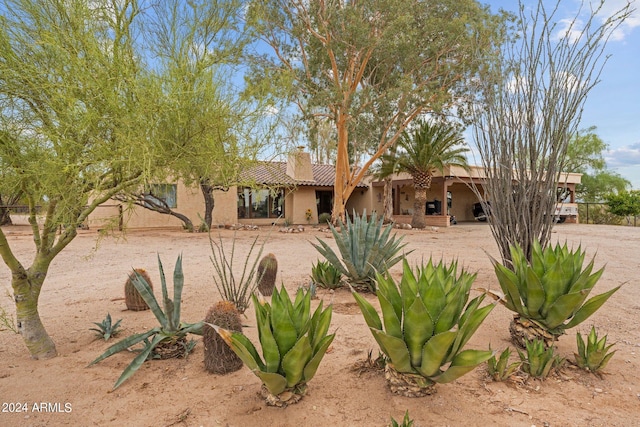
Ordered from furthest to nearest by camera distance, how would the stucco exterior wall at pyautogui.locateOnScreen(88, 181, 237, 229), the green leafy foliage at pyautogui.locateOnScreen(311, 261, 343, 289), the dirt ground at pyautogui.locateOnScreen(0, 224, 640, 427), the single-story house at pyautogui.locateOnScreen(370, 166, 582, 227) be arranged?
the single-story house at pyautogui.locateOnScreen(370, 166, 582, 227)
the stucco exterior wall at pyautogui.locateOnScreen(88, 181, 237, 229)
the green leafy foliage at pyautogui.locateOnScreen(311, 261, 343, 289)
the dirt ground at pyautogui.locateOnScreen(0, 224, 640, 427)

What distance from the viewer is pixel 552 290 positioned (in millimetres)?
2932

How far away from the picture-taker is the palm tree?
764 inches

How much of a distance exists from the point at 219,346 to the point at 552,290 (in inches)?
108

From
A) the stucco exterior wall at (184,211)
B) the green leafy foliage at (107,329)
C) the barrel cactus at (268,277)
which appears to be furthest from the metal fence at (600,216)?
the green leafy foliage at (107,329)

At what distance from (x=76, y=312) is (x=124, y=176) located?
3.21 metres

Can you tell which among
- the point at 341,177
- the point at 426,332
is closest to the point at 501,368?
the point at 426,332

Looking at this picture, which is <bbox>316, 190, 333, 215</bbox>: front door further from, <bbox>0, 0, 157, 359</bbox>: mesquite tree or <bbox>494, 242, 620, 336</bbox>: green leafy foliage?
<bbox>494, 242, 620, 336</bbox>: green leafy foliage

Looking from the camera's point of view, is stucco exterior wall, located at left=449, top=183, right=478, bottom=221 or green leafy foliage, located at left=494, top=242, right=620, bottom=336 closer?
green leafy foliage, located at left=494, top=242, right=620, bottom=336

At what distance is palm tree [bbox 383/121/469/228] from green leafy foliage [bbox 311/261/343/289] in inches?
572

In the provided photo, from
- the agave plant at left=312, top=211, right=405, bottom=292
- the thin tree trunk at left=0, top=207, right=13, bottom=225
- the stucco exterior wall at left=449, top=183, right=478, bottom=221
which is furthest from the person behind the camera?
the stucco exterior wall at left=449, top=183, right=478, bottom=221

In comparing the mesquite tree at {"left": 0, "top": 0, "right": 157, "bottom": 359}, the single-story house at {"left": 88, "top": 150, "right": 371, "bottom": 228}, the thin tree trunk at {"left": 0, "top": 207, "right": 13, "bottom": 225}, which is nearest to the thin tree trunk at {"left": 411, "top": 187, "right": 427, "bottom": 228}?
the single-story house at {"left": 88, "top": 150, "right": 371, "bottom": 228}

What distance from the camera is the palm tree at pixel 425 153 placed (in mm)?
19406

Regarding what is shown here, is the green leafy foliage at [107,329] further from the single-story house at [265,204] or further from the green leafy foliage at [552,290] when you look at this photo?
the single-story house at [265,204]

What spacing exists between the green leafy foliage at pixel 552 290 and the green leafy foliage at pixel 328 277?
2942 mm
